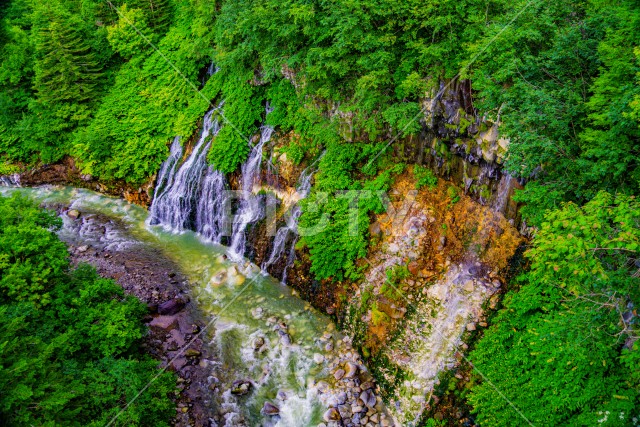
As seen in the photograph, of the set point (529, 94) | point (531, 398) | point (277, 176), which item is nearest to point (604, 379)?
point (531, 398)

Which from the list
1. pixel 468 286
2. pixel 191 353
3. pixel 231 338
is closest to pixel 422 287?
pixel 468 286

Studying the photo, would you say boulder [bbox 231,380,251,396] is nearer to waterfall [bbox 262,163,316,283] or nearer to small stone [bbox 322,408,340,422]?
small stone [bbox 322,408,340,422]

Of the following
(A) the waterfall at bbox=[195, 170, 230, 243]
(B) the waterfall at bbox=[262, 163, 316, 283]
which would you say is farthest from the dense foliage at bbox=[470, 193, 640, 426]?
(A) the waterfall at bbox=[195, 170, 230, 243]

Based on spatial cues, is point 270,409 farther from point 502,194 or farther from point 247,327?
point 502,194

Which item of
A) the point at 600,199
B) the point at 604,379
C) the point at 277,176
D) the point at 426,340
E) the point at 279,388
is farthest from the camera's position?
the point at 277,176

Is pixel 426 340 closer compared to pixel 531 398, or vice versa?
pixel 531 398

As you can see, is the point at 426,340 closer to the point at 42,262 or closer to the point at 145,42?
the point at 42,262
